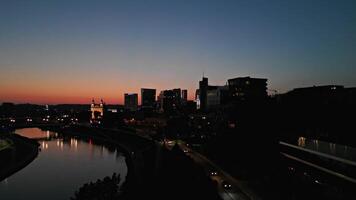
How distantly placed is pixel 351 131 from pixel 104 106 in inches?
3846

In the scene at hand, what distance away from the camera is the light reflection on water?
22484mm

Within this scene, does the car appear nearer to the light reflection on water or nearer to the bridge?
the bridge

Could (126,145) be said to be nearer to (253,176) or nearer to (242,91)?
(242,91)

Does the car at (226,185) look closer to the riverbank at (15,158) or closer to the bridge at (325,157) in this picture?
the bridge at (325,157)

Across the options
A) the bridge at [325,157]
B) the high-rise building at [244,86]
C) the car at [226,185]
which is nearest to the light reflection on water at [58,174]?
the car at [226,185]

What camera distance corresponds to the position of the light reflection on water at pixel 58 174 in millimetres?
22484

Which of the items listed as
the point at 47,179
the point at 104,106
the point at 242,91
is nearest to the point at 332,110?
the point at 47,179

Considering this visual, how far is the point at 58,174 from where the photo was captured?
28.9 metres

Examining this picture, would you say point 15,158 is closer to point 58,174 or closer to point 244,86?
point 58,174

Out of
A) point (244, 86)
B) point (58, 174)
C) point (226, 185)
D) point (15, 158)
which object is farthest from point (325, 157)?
point (244, 86)

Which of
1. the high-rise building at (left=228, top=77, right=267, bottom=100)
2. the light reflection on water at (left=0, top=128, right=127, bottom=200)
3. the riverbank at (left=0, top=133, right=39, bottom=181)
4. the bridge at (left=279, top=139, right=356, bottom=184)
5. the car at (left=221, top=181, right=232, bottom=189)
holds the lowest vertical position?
the light reflection on water at (left=0, top=128, right=127, bottom=200)

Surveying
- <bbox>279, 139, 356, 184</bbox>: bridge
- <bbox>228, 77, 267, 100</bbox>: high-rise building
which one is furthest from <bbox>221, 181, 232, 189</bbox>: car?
<bbox>228, 77, 267, 100</bbox>: high-rise building

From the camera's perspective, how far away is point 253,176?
1941cm

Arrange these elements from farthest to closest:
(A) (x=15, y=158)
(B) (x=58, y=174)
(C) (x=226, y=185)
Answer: (A) (x=15, y=158) < (B) (x=58, y=174) < (C) (x=226, y=185)
